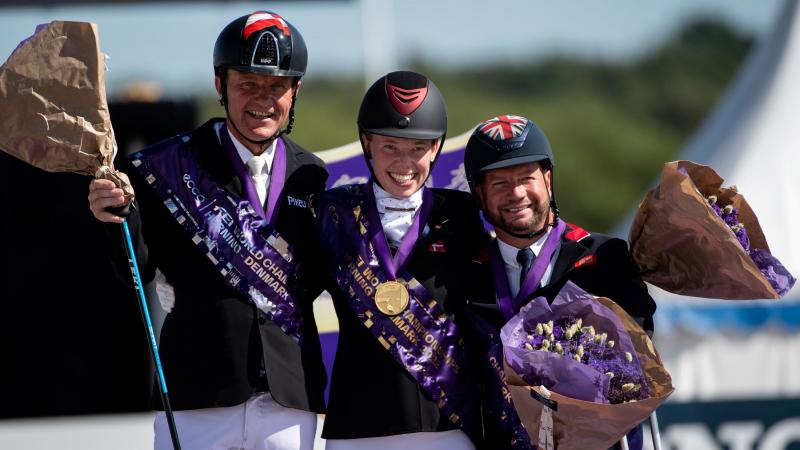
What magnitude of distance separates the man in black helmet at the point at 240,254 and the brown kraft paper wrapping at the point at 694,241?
1.20 metres

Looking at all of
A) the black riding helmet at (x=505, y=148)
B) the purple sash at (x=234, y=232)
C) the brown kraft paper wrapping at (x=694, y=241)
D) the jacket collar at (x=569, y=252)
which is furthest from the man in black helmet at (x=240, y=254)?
the brown kraft paper wrapping at (x=694, y=241)

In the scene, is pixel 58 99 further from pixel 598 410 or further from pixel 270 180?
pixel 598 410

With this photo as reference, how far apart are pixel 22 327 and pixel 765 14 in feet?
121

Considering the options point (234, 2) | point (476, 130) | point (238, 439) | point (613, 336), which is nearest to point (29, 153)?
point (238, 439)

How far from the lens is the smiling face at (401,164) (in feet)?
12.5

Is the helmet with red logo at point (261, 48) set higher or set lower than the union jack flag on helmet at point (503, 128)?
higher

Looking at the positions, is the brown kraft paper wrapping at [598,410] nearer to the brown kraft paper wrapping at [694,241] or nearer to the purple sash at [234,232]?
the brown kraft paper wrapping at [694,241]

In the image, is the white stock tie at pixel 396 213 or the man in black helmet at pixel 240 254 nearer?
the man in black helmet at pixel 240 254

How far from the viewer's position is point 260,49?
3.79 metres

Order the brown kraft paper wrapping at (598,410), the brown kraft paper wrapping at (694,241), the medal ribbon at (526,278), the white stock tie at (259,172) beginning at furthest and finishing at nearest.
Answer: the white stock tie at (259,172) < the medal ribbon at (526,278) < the brown kraft paper wrapping at (694,241) < the brown kraft paper wrapping at (598,410)

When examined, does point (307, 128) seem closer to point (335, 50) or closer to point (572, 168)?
point (335, 50)

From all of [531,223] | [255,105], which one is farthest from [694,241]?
[255,105]

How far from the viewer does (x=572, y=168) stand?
3447 centimetres

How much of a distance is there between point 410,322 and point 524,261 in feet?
1.47
